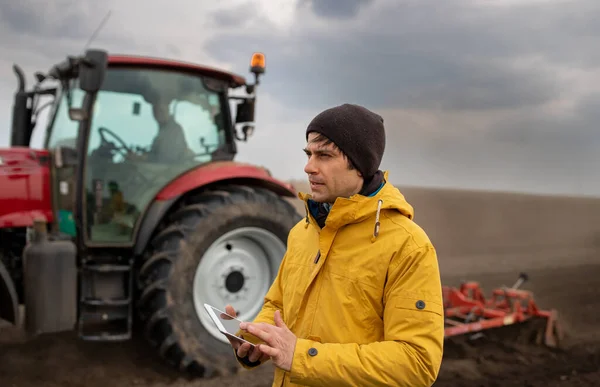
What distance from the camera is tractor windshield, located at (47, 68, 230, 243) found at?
4.64m

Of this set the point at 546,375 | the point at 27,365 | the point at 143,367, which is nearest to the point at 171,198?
the point at 143,367

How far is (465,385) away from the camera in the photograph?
15.6 ft

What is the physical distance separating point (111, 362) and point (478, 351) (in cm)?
318

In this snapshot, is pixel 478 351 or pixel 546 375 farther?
pixel 478 351

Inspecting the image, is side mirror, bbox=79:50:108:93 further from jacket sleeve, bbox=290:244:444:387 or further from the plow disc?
the plow disc

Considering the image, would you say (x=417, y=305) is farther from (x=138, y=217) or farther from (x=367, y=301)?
(x=138, y=217)

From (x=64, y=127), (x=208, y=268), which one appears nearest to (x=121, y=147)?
(x=64, y=127)

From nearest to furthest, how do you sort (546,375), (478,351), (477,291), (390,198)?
(390,198) → (546,375) → (478,351) → (477,291)

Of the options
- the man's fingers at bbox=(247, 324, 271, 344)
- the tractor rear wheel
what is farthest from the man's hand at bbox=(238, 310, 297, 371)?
the tractor rear wheel

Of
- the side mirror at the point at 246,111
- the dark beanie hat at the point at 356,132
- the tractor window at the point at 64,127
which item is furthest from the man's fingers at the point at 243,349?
the side mirror at the point at 246,111

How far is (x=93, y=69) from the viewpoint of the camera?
4.14 metres

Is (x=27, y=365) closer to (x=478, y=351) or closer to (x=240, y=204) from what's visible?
(x=240, y=204)

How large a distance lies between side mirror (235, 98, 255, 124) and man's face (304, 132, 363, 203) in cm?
375

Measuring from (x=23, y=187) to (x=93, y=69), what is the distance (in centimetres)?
127
